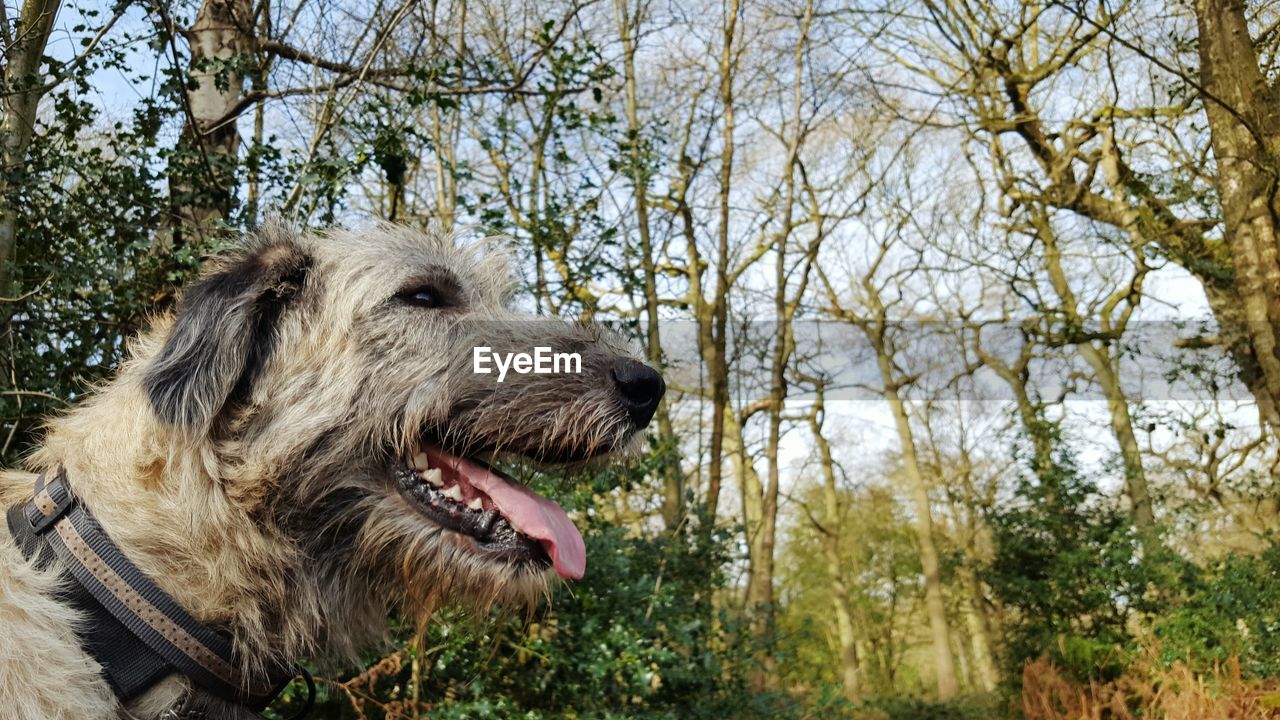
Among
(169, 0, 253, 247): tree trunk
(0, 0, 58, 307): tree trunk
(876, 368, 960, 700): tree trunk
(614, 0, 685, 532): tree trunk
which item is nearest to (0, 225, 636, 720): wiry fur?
(0, 0, 58, 307): tree trunk

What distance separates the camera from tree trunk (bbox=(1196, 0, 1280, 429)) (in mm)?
7773

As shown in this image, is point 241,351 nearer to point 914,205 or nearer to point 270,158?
point 270,158

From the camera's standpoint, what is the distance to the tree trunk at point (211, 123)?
15.4ft

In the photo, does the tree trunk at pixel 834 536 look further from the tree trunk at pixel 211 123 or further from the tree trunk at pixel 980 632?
the tree trunk at pixel 211 123

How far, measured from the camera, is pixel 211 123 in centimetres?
523

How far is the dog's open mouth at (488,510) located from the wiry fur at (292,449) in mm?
37

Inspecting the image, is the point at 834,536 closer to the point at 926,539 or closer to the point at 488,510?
the point at 926,539

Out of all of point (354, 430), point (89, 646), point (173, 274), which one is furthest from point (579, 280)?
point (89, 646)

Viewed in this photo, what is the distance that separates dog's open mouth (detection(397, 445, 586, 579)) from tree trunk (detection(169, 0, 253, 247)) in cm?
261

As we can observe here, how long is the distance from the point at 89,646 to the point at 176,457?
1.34 ft

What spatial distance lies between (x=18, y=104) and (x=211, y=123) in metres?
1.31

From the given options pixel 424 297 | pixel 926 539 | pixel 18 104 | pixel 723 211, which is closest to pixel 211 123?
pixel 18 104

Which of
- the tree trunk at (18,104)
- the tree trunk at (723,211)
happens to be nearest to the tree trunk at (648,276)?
the tree trunk at (723,211)

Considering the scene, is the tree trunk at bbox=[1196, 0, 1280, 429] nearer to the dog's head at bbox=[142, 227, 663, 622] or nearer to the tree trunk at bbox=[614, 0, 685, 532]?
the tree trunk at bbox=[614, 0, 685, 532]
